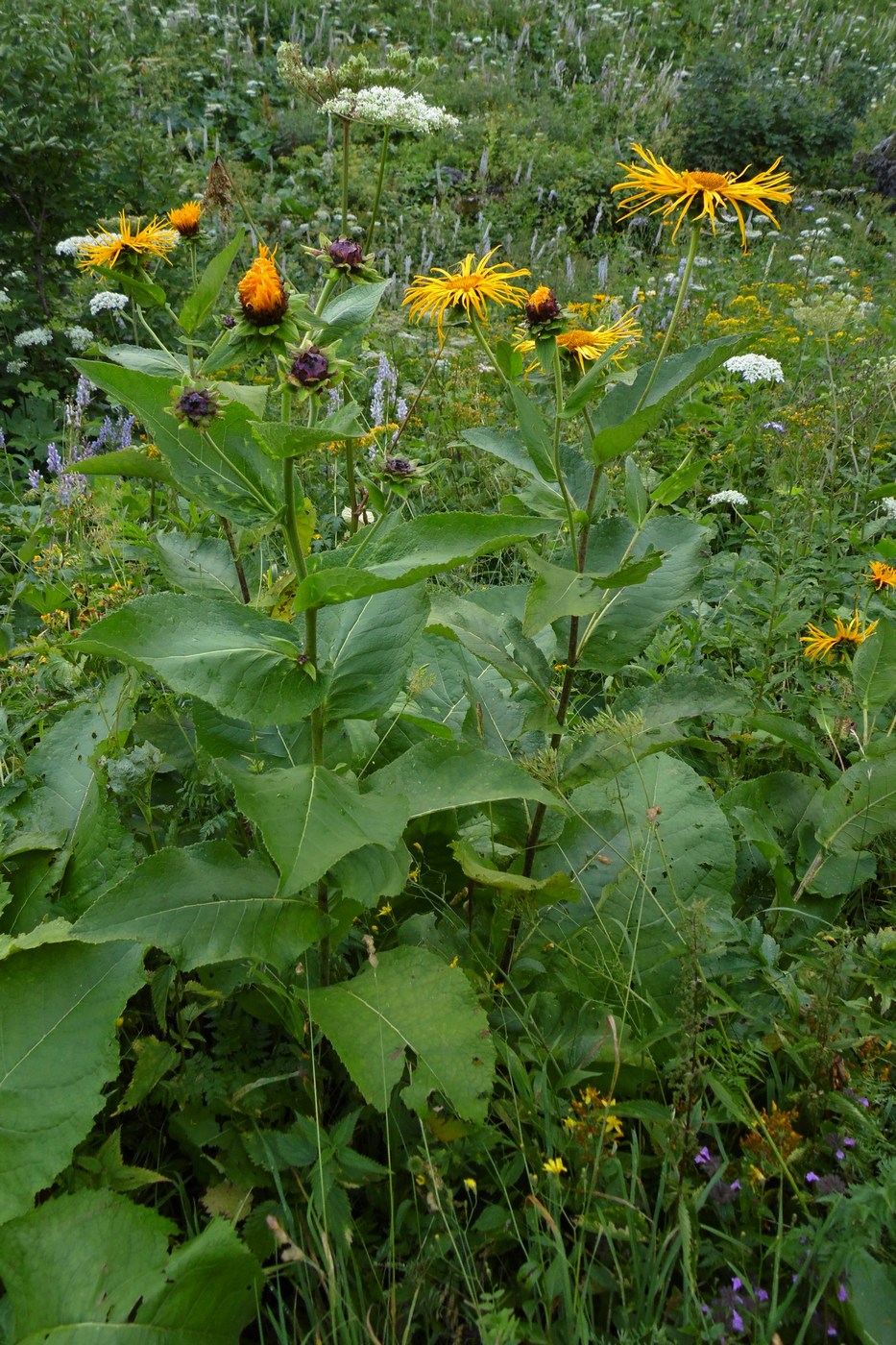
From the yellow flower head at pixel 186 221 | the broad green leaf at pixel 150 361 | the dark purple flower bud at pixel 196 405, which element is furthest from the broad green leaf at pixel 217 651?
the yellow flower head at pixel 186 221

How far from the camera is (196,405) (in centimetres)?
136

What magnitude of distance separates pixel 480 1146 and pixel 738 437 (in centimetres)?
350

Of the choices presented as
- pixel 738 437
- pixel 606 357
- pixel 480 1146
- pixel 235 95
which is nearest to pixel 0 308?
pixel 738 437

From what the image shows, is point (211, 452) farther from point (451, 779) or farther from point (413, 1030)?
point (413, 1030)

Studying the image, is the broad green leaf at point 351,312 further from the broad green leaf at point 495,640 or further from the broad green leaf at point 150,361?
the broad green leaf at point 495,640

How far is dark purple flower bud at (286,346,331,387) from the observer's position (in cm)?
130

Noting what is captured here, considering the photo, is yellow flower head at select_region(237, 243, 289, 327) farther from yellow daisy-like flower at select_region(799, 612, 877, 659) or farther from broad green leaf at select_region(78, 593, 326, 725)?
yellow daisy-like flower at select_region(799, 612, 877, 659)

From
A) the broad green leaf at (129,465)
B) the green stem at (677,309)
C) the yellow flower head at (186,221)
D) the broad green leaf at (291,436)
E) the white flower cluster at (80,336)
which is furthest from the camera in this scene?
the white flower cluster at (80,336)

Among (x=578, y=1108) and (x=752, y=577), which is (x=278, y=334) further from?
(x=752, y=577)

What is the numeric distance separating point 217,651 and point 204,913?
0.41 m

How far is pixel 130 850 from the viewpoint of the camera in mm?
1705

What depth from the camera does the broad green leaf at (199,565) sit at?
1855mm

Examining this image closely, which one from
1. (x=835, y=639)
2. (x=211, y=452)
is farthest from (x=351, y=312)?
(x=835, y=639)

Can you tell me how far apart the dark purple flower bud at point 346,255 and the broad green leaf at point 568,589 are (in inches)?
31.6
